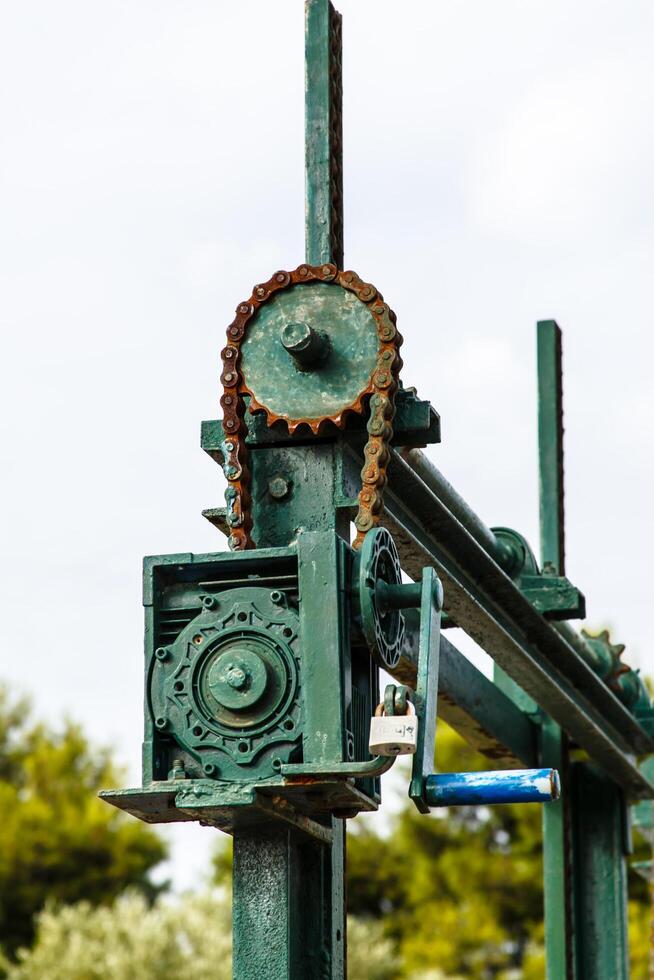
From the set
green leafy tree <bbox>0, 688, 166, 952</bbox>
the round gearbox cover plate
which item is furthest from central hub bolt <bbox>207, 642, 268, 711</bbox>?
green leafy tree <bbox>0, 688, 166, 952</bbox>

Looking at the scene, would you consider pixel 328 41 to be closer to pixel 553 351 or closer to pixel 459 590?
pixel 459 590

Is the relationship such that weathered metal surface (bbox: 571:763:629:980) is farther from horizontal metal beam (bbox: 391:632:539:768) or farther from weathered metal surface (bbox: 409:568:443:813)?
weathered metal surface (bbox: 409:568:443:813)

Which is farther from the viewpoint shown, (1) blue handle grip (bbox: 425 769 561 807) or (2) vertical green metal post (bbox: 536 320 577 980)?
(2) vertical green metal post (bbox: 536 320 577 980)

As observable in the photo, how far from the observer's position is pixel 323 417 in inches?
196

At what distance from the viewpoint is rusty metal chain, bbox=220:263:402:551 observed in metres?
4.95

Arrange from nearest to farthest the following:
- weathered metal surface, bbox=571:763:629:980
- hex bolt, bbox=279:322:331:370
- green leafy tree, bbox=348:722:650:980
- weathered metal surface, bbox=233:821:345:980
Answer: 1. weathered metal surface, bbox=233:821:345:980
2. hex bolt, bbox=279:322:331:370
3. weathered metal surface, bbox=571:763:629:980
4. green leafy tree, bbox=348:722:650:980

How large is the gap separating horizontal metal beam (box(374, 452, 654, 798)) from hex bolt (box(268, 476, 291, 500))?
0.46 m

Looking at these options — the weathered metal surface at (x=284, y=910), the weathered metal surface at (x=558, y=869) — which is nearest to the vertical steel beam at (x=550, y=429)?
the weathered metal surface at (x=558, y=869)

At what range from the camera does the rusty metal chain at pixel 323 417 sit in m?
4.95

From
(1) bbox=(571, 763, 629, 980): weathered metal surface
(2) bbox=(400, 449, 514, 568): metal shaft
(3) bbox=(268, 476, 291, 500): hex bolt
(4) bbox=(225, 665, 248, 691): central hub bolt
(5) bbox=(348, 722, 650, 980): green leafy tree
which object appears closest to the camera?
(4) bbox=(225, 665, 248, 691): central hub bolt

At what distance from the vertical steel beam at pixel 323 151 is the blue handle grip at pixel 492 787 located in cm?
159

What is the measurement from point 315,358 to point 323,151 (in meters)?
0.70

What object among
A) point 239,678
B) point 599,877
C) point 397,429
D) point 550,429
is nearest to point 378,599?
point 239,678

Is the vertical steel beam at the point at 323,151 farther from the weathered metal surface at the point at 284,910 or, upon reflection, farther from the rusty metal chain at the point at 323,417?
the weathered metal surface at the point at 284,910
